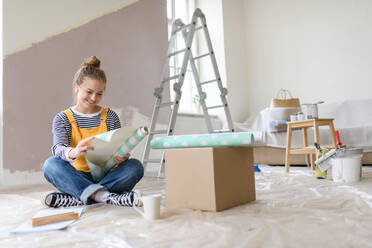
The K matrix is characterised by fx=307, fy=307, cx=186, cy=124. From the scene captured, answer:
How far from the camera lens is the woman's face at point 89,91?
1.40 meters

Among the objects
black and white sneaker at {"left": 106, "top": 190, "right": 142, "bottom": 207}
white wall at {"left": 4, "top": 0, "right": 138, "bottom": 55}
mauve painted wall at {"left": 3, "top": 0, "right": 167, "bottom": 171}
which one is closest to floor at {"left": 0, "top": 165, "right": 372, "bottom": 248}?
black and white sneaker at {"left": 106, "top": 190, "right": 142, "bottom": 207}

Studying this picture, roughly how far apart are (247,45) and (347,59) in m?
1.38

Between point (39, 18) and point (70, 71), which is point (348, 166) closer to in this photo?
point (70, 71)

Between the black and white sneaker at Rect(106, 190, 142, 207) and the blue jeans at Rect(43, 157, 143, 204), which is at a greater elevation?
the blue jeans at Rect(43, 157, 143, 204)

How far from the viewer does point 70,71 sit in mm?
2531

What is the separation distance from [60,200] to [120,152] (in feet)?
1.11

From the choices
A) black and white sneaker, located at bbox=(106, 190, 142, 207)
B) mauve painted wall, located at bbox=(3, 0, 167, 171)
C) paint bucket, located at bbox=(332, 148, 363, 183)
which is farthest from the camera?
mauve painted wall, located at bbox=(3, 0, 167, 171)

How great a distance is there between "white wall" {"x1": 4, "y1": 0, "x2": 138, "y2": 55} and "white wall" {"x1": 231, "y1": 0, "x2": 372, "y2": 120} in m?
2.12

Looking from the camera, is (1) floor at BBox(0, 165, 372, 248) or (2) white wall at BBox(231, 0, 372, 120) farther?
(2) white wall at BBox(231, 0, 372, 120)

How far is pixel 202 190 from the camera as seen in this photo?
1.18 meters

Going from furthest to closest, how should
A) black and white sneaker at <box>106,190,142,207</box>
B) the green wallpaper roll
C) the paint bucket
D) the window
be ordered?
1. the window
2. the paint bucket
3. black and white sneaker at <box>106,190,142,207</box>
4. the green wallpaper roll

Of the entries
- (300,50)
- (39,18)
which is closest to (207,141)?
(39,18)

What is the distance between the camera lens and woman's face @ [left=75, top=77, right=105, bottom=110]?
1401 millimetres

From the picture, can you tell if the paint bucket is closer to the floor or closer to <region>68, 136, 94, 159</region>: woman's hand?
the floor
